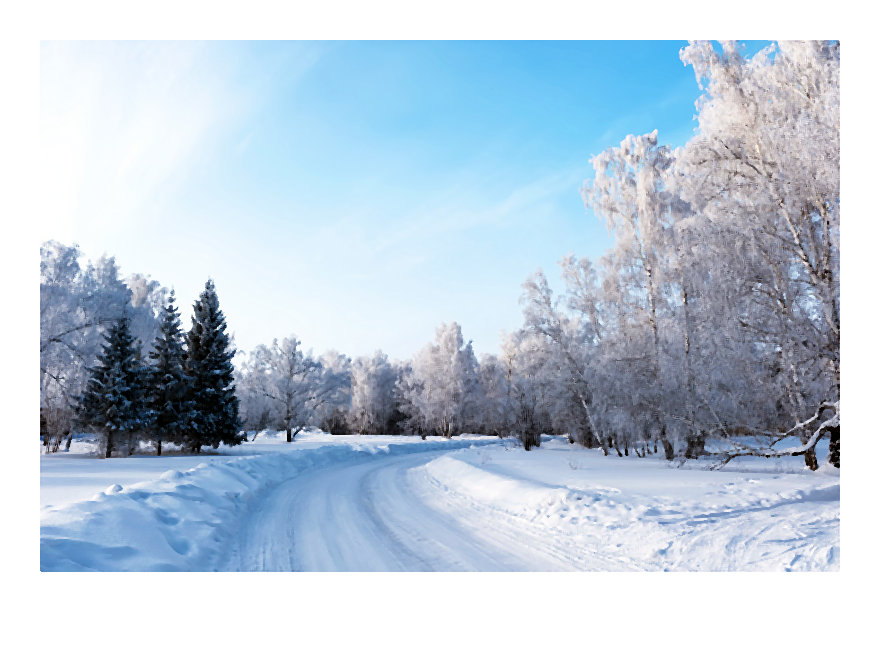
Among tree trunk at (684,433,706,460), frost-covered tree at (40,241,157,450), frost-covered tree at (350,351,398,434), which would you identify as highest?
frost-covered tree at (40,241,157,450)

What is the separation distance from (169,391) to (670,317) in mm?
21287

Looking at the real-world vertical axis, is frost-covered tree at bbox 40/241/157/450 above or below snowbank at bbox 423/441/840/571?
above

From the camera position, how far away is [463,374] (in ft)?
136

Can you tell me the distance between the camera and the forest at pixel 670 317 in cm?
891

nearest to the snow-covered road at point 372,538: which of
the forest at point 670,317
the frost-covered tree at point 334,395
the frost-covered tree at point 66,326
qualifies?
the forest at point 670,317

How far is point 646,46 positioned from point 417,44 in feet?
9.72

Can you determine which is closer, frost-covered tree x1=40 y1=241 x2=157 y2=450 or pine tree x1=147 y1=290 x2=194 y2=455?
frost-covered tree x1=40 y1=241 x2=157 y2=450

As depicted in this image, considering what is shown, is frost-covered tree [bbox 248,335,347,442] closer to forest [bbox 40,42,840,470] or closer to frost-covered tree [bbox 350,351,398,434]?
frost-covered tree [bbox 350,351,398,434]

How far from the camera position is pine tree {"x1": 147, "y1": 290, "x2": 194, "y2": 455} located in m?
21.5

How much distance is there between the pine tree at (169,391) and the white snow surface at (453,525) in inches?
483

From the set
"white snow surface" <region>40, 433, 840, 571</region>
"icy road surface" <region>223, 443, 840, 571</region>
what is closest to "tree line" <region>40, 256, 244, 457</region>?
"white snow surface" <region>40, 433, 840, 571</region>

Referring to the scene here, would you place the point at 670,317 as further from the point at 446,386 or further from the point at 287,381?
the point at 287,381

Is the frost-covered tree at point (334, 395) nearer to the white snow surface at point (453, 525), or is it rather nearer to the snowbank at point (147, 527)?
the white snow surface at point (453, 525)

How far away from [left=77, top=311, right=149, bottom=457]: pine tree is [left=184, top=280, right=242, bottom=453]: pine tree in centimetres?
322
